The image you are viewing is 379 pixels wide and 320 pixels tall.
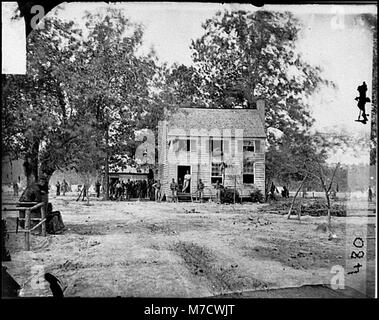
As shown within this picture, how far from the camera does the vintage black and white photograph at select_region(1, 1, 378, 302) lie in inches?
Answer: 152

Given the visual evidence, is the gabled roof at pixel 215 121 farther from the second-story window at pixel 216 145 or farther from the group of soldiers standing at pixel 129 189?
the group of soldiers standing at pixel 129 189

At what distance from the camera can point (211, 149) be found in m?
4.07

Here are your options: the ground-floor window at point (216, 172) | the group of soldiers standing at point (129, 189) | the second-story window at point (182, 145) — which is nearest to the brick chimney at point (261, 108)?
the ground-floor window at point (216, 172)

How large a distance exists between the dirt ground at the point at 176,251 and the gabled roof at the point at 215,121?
68cm

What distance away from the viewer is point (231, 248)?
397 centimetres

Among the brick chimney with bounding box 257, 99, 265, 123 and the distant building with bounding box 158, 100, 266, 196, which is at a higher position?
the brick chimney with bounding box 257, 99, 265, 123

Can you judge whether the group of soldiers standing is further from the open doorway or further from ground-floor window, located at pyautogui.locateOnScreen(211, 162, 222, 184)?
ground-floor window, located at pyautogui.locateOnScreen(211, 162, 222, 184)

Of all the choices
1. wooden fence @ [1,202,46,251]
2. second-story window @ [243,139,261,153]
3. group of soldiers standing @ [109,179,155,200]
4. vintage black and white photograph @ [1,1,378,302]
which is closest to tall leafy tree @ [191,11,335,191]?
vintage black and white photograph @ [1,1,378,302]

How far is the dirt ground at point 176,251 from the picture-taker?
3.84 meters

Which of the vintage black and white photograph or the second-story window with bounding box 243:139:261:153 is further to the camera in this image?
the second-story window with bounding box 243:139:261:153

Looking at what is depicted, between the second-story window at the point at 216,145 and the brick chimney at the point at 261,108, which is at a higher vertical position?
the brick chimney at the point at 261,108

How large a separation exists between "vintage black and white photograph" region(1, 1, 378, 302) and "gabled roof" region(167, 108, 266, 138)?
0.04 ft

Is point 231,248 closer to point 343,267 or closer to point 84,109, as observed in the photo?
point 343,267

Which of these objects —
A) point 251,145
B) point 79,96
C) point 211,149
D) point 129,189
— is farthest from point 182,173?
point 79,96
